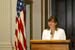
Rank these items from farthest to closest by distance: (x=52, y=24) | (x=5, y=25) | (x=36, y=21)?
(x=36, y=21) → (x=5, y=25) → (x=52, y=24)

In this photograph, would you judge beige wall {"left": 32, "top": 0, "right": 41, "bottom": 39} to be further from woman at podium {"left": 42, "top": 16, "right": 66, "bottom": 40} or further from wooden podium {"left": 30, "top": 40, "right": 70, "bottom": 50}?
wooden podium {"left": 30, "top": 40, "right": 70, "bottom": 50}

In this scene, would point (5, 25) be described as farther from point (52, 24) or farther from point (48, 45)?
point (48, 45)

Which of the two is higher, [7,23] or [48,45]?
[7,23]

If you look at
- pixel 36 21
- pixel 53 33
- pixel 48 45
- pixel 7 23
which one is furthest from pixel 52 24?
pixel 36 21

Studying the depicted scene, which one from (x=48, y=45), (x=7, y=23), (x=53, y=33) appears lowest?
(x=48, y=45)

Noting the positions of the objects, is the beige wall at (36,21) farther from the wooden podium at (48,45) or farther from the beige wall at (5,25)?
the wooden podium at (48,45)

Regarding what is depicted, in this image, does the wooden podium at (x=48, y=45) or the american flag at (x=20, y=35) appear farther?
the american flag at (x=20, y=35)

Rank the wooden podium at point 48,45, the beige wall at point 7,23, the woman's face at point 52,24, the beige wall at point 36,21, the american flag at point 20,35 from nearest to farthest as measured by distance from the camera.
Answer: the wooden podium at point 48,45 → the woman's face at point 52,24 → the american flag at point 20,35 → the beige wall at point 7,23 → the beige wall at point 36,21

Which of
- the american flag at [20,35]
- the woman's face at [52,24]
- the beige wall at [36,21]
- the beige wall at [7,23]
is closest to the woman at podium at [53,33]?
the woman's face at [52,24]

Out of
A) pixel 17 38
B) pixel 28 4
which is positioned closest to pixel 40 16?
pixel 28 4

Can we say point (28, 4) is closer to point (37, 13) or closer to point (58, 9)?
point (37, 13)

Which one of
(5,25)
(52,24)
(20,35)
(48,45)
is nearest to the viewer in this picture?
(48,45)

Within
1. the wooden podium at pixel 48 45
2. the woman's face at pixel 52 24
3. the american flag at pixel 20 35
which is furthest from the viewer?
the american flag at pixel 20 35

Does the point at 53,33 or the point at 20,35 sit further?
the point at 20,35
